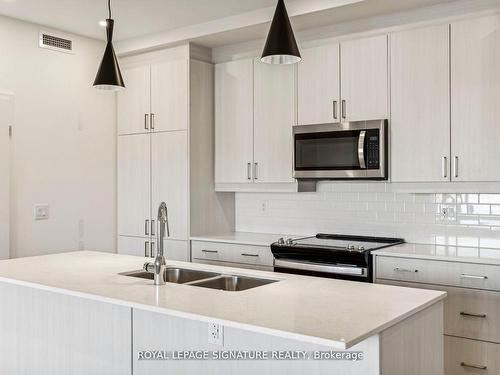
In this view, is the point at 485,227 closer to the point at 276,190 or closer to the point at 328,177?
the point at 328,177

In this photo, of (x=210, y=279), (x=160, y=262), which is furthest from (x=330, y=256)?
(x=160, y=262)

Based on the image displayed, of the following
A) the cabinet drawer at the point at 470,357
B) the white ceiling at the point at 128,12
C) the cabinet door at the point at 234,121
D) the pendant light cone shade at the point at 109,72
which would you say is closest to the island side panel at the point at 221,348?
the pendant light cone shade at the point at 109,72

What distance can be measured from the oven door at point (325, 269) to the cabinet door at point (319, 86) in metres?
1.12

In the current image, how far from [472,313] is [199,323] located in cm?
188

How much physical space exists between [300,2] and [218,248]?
203 cm

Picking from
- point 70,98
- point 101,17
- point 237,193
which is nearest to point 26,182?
point 70,98

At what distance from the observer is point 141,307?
7.28ft

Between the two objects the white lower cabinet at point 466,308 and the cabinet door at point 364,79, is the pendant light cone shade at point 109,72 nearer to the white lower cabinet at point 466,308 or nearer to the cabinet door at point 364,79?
the cabinet door at point 364,79

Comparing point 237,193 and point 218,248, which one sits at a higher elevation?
point 237,193

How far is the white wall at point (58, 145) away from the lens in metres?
4.46

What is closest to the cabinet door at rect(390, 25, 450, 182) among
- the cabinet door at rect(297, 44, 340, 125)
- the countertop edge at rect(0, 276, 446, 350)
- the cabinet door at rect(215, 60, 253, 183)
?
the cabinet door at rect(297, 44, 340, 125)

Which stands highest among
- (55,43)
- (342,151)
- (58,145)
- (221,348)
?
(55,43)

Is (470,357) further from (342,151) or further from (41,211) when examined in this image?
(41,211)

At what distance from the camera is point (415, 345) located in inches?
84.0
